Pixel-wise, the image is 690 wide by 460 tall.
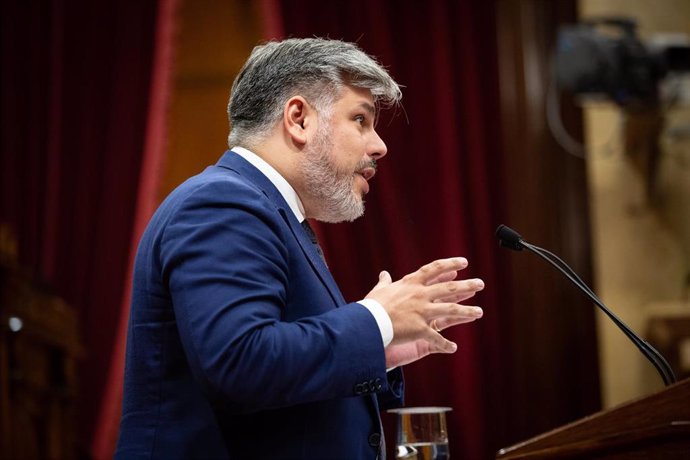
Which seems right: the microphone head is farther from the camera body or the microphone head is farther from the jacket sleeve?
the camera body

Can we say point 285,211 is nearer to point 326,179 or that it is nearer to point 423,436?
point 326,179

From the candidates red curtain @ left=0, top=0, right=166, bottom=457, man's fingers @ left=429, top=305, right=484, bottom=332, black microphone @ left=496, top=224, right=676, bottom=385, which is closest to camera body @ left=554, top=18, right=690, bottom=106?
red curtain @ left=0, top=0, right=166, bottom=457

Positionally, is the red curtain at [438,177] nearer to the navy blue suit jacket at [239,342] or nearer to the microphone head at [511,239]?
the microphone head at [511,239]

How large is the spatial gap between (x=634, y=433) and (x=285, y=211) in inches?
27.0

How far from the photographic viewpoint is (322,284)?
1.60 metres

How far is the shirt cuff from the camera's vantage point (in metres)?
1.44

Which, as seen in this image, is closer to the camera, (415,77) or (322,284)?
(322,284)

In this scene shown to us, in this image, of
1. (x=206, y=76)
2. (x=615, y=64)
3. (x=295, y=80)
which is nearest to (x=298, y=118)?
(x=295, y=80)

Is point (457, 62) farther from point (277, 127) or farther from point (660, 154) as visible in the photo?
point (277, 127)

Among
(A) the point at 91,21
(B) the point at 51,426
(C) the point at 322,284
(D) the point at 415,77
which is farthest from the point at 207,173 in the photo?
(A) the point at 91,21

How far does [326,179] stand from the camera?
175 centimetres

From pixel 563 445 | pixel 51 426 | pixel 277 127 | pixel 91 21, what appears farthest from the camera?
pixel 91 21

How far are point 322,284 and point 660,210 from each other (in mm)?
3180

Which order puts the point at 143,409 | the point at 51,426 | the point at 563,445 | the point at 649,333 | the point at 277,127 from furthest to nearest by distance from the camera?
1. the point at 649,333
2. the point at 51,426
3. the point at 277,127
4. the point at 143,409
5. the point at 563,445
